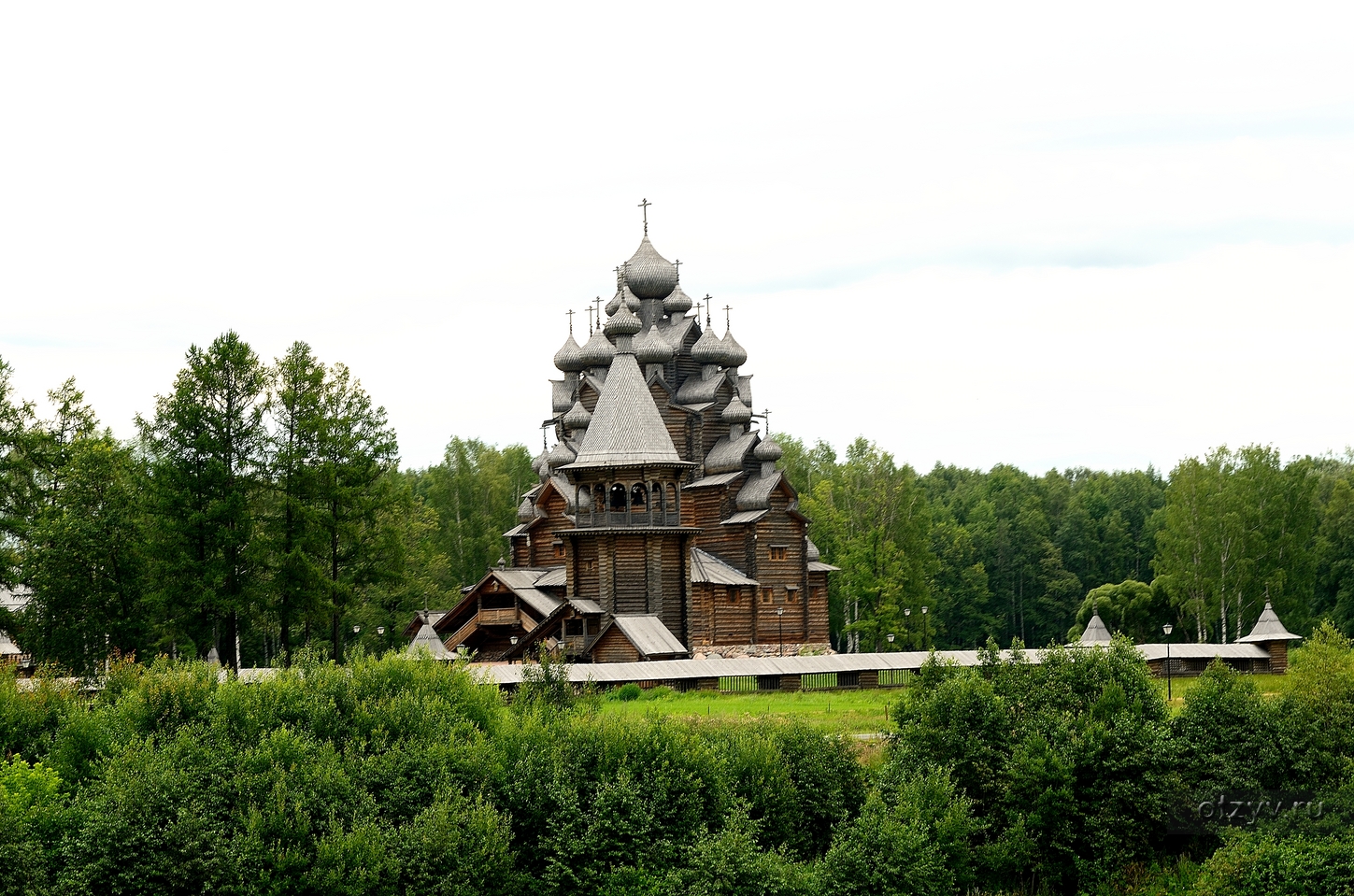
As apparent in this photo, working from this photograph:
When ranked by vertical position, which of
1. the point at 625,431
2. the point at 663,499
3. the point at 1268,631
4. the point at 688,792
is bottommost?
the point at 688,792

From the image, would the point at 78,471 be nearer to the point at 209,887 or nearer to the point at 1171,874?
the point at 209,887

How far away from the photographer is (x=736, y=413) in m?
50.2

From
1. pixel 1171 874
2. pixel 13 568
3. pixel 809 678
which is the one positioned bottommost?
pixel 1171 874

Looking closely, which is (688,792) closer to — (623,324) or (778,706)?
(778,706)

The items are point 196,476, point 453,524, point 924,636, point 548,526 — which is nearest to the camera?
point 196,476

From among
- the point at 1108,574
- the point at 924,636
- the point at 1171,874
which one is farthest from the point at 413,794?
the point at 1108,574

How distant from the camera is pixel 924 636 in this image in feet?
205

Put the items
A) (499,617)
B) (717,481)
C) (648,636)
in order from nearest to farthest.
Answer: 1. (648,636)
2. (499,617)
3. (717,481)

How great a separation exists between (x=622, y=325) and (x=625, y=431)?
16.1 ft

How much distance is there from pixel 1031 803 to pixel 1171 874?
2.39m

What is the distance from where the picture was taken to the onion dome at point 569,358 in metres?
53.3

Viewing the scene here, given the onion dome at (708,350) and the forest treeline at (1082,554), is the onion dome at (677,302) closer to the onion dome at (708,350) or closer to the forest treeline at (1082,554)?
the onion dome at (708,350)

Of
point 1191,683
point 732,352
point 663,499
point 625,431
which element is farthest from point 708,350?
point 1191,683

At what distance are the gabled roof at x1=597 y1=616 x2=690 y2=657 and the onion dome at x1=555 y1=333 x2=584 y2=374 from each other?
11690 millimetres
